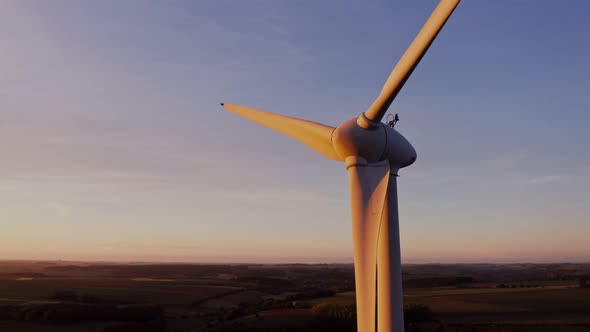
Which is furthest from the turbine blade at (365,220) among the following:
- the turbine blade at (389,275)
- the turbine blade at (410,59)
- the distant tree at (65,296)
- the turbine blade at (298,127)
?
the distant tree at (65,296)

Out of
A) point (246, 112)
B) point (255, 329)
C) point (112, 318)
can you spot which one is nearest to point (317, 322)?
point (255, 329)

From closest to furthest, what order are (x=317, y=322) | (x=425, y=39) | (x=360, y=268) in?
(x=425, y=39) → (x=360, y=268) → (x=317, y=322)

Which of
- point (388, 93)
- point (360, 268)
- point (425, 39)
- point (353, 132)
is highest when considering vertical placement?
point (425, 39)

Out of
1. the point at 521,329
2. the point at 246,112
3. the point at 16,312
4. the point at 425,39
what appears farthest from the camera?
the point at 16,312

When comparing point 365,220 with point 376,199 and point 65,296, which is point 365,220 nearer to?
point 376,199

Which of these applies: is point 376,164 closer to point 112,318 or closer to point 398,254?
point 398,254

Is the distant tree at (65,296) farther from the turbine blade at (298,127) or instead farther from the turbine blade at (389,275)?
the turbine blade at (389,275)
